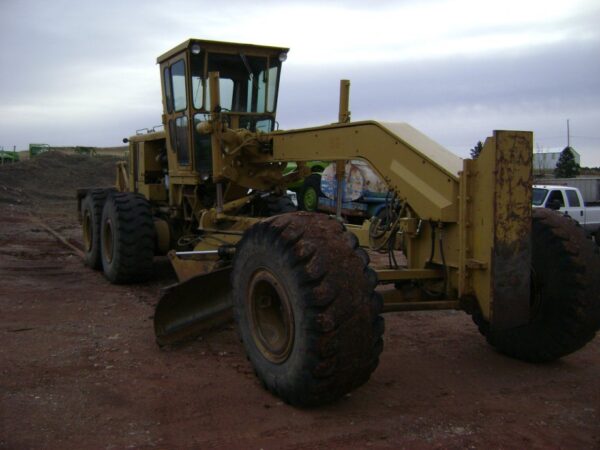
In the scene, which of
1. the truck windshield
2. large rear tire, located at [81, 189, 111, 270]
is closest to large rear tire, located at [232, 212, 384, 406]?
large rear tire, located at [81, 189, 111, 270]

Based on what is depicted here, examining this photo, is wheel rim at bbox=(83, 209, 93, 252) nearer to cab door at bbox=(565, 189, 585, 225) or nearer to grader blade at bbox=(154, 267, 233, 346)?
grader blade at bbox=(154, 267, 233, 346)

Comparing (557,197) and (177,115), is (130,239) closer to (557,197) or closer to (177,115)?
(177,115)

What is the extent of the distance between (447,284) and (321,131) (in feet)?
6.04

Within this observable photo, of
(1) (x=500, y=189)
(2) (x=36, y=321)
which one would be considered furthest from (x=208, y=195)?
(1) (x=500, y=189)

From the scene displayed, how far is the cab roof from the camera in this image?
26.4 feet

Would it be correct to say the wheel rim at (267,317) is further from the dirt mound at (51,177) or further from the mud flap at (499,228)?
the dirt mound at (51,177)

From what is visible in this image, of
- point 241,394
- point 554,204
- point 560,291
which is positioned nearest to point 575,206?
point 554,204

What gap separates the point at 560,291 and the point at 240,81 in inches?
198

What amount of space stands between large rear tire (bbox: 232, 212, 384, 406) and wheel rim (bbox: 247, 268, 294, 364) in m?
Answer: 0.02

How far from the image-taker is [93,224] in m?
10.1

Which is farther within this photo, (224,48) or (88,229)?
(88,229)

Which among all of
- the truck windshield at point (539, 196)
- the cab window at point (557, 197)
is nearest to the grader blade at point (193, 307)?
the truck windshield at point (539, 196)

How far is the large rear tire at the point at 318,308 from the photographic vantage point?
13.7 ft

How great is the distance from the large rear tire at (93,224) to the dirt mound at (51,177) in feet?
58.1
